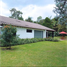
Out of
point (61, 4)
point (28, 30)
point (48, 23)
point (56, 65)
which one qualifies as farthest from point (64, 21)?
point (48, 23)

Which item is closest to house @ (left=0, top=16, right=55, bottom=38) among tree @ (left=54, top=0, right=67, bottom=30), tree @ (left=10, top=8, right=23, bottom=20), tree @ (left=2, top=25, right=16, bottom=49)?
tree @ (left=2, top=25, right=16, bottom=49)

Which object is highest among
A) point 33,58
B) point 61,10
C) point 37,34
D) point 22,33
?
point 61,10

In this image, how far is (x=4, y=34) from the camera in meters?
6.49

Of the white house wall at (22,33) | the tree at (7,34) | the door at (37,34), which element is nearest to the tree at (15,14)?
the door at (37,34)

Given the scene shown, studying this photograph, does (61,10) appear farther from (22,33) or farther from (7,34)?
(22,33)

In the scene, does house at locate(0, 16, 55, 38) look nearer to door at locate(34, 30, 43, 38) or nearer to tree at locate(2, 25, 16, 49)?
door at locate(34, 30, 43, 38)

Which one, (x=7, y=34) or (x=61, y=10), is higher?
(x=61, y=10)

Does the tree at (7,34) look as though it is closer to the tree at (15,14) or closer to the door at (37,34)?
the door at (37,34)

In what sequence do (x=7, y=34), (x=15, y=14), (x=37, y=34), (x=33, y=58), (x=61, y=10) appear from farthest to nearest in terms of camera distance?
(x=15, y=14) → (x=37, y=34) → (x=7, y=34) → (x=61, y=10) → (x=33, y=58)

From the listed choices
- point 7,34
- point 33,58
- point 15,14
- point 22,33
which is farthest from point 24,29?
point 15,14

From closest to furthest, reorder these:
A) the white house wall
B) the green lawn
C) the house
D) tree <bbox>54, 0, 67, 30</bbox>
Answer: the green lawn → tree <bbox>54, 0, 67, 30</bbox> → the house → the white house wall

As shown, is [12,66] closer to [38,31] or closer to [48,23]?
[38,31]

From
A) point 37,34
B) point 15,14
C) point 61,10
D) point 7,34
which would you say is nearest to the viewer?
point 61,10

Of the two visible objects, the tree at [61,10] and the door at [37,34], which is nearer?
the tree at [61,10]
